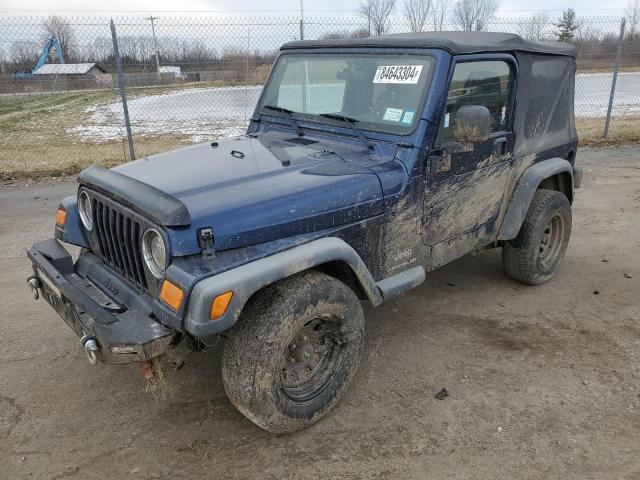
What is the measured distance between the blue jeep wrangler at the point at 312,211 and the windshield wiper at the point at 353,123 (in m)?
0.01

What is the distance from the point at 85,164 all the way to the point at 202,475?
25.7 feet

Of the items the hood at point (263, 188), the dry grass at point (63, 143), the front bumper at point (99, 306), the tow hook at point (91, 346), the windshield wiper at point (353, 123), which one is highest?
the windshield wiper at point (353, 123)

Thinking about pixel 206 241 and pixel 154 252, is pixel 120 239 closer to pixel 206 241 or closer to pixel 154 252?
pixel 154 252

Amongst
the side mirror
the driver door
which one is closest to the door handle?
the driver door

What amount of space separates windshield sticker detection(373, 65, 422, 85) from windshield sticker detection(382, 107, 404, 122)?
18 cm

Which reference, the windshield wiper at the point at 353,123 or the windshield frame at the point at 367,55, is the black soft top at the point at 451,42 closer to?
the windshield frame at the point at 367,55

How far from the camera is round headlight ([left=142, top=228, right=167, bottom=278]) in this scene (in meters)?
2.52

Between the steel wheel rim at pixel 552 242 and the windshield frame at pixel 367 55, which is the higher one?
the windshield frame at pixel 367 55

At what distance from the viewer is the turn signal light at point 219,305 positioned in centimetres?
225

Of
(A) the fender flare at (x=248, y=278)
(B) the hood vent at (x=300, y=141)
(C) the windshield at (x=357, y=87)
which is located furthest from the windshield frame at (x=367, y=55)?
(A) the fender flare at (x=248, y=278)

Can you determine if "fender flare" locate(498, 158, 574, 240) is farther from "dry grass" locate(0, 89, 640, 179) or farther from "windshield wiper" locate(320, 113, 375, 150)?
"dry grass" locate(0, 89, 640, 179)

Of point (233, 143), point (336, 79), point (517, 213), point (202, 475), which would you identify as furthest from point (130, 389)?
point (517, 213)

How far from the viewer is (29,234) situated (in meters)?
5.88

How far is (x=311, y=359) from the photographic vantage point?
9.53 ft
